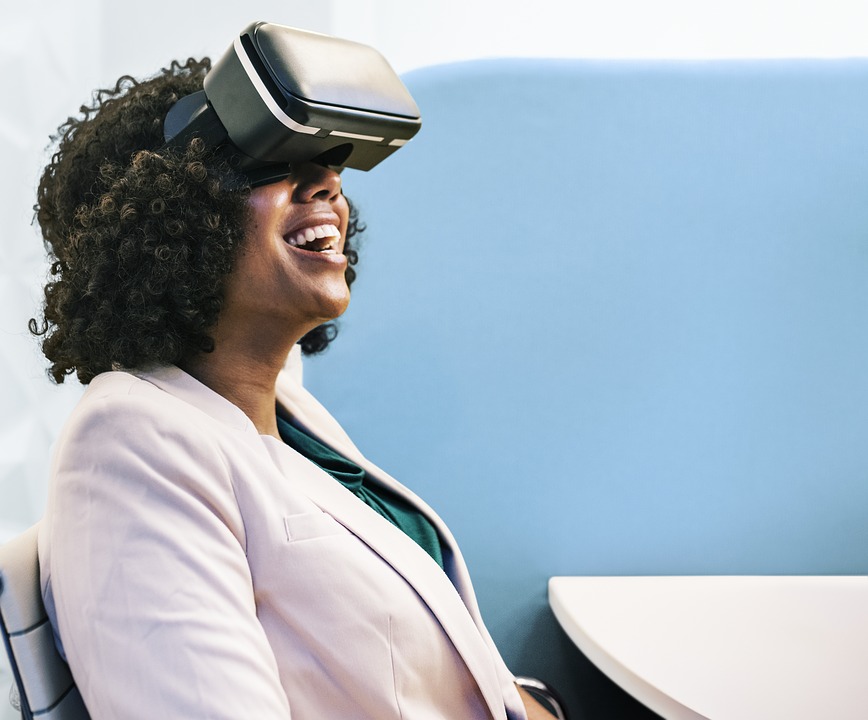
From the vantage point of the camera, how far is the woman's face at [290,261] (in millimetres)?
968

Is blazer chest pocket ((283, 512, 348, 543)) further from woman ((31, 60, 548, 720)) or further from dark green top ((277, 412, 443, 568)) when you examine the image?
dark green top ((277, 412, 443, 568))

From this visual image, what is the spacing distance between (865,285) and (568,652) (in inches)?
34.3

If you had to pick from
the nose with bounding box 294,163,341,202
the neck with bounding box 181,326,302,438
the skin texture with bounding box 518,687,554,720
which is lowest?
the skin texture with bounding box 518,687,554,720

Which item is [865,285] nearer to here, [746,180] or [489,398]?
[746,180]

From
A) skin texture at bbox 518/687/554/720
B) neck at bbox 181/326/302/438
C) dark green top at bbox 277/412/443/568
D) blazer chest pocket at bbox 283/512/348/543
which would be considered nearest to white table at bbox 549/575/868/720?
skin texture at bbox 518/687/554/720

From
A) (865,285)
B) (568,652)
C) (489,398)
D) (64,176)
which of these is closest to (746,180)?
(865,285)

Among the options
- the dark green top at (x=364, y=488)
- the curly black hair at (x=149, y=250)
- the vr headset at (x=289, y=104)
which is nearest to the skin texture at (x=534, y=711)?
the dark green top at (x=364, y=488)

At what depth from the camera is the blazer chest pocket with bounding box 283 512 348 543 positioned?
0.85m

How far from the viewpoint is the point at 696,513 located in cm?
162

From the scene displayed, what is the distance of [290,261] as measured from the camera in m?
0.98

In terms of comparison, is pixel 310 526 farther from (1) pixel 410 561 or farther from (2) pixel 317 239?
(2) pixel 317 239

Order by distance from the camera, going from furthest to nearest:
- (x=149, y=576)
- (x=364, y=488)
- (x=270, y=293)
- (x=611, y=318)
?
(x=611, y=318) < (x=364, y=488) < (x=270, y=293) < (x=149, y=576)

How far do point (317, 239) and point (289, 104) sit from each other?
19cm

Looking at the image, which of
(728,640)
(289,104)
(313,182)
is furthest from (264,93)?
(728,640)
